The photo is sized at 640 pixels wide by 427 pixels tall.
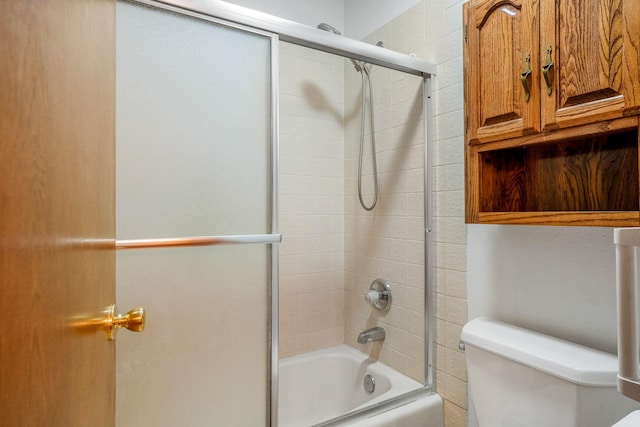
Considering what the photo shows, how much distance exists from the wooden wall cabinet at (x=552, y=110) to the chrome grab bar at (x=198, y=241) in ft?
2.19

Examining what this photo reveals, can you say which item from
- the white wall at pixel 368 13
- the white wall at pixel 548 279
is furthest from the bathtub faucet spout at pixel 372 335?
the white wall at pixel 368 13

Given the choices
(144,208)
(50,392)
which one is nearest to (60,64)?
(50,392)

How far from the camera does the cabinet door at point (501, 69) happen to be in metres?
0.99

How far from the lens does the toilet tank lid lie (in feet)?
2.91

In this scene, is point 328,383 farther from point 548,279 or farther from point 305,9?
point 305,9

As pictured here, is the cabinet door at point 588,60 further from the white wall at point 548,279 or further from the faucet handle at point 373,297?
the faucet handle at point 373,297

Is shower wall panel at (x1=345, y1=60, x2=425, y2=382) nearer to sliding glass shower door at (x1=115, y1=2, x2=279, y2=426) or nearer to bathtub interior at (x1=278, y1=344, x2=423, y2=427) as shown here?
bathtub interior at (x1=278, y1=344, x2=423, y2=427)

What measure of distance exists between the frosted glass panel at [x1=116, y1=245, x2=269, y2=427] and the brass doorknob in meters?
0.35

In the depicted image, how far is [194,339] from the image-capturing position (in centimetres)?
108

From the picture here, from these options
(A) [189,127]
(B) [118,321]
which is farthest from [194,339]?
(A) [189,127]

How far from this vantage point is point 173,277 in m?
1.05

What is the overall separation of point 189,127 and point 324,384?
61.2 inches

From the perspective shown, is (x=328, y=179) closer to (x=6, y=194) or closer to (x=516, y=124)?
(x=516, y=124)

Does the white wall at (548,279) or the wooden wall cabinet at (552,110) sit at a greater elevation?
the wooden wall cabinet at (552,110)
